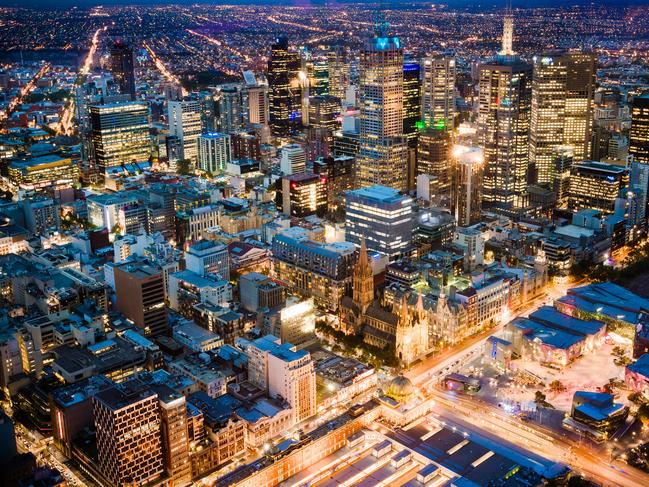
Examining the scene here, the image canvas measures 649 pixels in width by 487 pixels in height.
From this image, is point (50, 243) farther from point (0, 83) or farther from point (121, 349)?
point (0, 83)

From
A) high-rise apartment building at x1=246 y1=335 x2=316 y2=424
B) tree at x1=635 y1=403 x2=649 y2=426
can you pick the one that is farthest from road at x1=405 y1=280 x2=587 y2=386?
tree at x1=635 y1=403 x2=649 y2=426

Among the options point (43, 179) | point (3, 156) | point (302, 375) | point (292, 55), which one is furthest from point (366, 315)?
point (292, 55)

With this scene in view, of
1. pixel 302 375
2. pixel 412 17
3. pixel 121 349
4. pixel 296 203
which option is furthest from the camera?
pixel 412 17

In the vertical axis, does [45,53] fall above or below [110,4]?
below

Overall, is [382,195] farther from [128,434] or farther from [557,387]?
[128,434]

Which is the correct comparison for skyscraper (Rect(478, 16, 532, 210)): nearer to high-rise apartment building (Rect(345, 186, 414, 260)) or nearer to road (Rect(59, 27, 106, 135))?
high-rise apartment building (Rect(345, 186, 414, 260))

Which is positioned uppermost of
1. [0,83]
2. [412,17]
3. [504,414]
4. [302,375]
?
[412,17]
